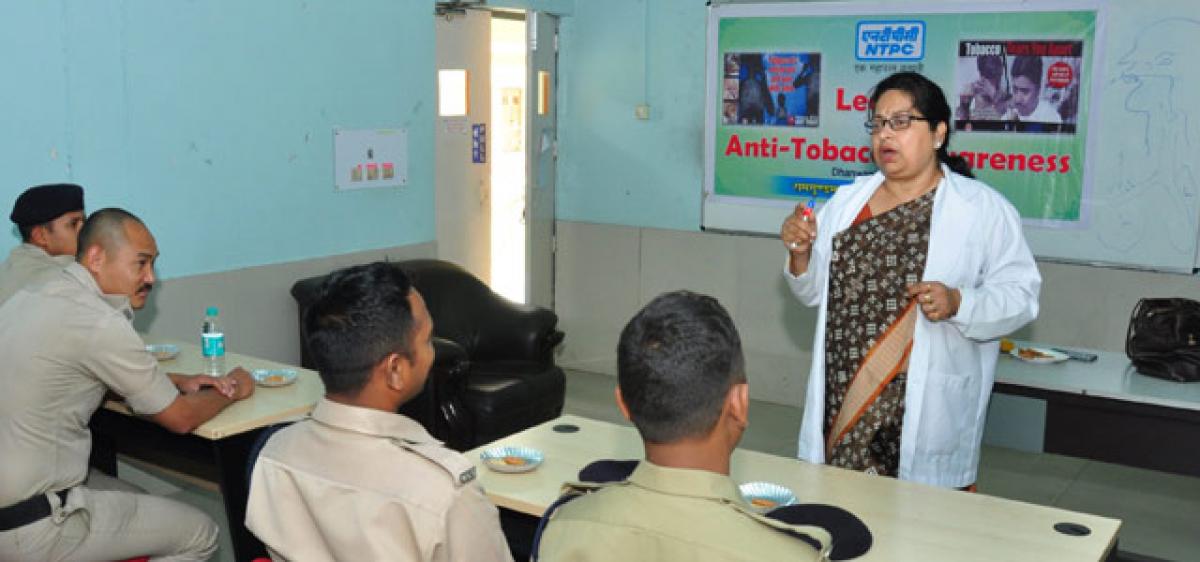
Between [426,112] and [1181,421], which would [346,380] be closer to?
[1181,421]

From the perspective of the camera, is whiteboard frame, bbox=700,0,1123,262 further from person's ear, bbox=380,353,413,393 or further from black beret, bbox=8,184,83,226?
person's ear, bbox=380,353,413,393

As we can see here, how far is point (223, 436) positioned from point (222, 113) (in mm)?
2296

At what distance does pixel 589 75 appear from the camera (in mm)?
7637

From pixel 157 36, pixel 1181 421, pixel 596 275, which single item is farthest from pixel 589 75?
pixel 1181 421

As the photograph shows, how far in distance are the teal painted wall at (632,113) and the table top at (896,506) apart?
13.4 feet

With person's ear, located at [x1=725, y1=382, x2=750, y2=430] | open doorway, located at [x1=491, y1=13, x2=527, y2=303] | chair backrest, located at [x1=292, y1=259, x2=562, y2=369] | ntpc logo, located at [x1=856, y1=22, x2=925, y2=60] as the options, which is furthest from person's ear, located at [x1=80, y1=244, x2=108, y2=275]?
ntpc logo, located at [x1=856, y1=22, x2=925, y2=60]

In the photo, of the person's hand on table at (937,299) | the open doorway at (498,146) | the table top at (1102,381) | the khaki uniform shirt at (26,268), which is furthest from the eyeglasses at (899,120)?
the open doorway at (498,146)

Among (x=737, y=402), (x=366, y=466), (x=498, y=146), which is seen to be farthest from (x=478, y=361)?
(x=737, y=402)

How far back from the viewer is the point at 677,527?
6.11ft

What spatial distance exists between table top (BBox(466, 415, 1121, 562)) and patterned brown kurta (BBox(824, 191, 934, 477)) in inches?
12.4

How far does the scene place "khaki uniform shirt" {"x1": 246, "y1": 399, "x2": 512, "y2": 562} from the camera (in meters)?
2.24

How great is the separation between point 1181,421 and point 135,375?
3.40m

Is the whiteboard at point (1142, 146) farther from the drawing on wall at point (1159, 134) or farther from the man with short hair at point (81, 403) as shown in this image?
the man with short hair at point (81, 403)

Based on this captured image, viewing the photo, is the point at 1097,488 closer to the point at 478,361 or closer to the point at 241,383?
the point at 478,361
